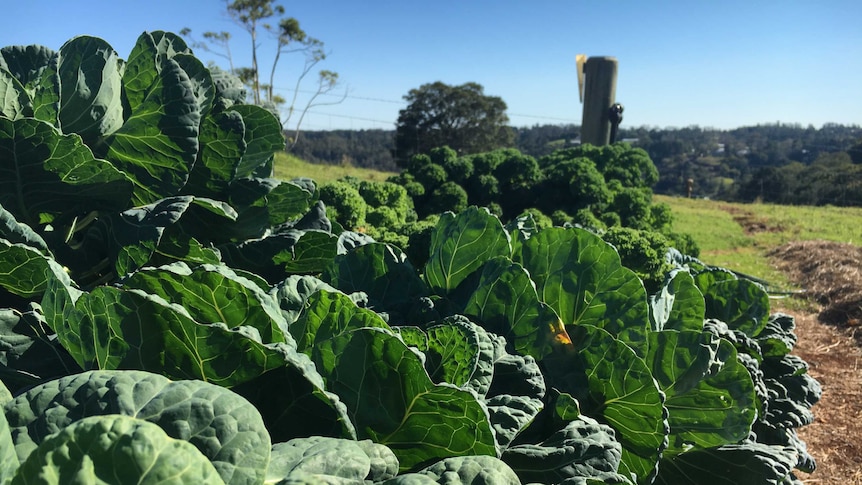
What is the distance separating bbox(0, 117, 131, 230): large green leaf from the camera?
1.31m

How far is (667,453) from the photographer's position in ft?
5.82

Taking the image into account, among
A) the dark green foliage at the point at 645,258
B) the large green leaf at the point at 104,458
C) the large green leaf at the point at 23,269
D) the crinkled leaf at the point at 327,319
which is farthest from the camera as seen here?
the dark green foliage at the point at 645,258

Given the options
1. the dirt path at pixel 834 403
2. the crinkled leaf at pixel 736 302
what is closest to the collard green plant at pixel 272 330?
the crinkled leaf at pixel 736 302

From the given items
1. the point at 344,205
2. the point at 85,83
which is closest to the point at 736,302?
the point at 85,83

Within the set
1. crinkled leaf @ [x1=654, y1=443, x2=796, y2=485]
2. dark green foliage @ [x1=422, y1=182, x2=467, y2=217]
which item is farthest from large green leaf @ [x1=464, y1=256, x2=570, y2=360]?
dark green foliage @ [x1=422, y1=182, x2=467, y2=217]

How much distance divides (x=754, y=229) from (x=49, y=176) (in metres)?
15.5

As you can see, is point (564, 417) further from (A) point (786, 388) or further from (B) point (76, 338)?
(A) point (786, 388)

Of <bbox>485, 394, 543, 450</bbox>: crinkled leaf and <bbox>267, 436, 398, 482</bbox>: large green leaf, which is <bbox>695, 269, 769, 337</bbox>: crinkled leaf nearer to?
<bbox>485, 394, 543, 450</bbox>: crinkled leaf

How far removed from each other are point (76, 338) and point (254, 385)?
327mm

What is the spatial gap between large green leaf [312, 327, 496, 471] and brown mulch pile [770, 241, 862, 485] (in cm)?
398

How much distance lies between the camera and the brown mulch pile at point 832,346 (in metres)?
4.34

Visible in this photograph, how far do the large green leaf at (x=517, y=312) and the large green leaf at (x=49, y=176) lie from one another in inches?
38.2

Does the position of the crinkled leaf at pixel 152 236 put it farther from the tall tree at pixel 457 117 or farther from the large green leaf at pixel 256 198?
the tall tree at pixel 457 117

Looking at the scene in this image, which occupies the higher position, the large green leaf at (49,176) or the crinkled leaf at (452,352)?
the large green leaf at (49,176)
